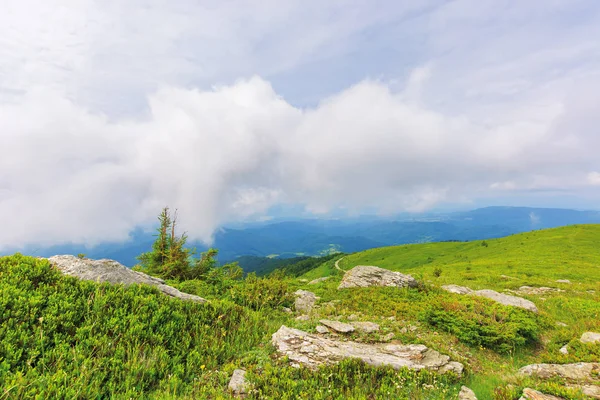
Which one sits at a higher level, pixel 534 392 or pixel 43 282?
pixel 43 282

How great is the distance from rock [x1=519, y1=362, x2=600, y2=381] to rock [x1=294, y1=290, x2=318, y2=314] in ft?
27.9

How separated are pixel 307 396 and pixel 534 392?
16.3 ft

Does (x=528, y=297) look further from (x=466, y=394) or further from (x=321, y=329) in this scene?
(x=321, y=329)

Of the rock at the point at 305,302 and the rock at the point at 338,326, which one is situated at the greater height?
the rock at the point at 338,326


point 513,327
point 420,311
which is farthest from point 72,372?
point 513,327

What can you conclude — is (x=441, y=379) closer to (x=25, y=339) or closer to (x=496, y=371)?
→ (x=496, y=371)

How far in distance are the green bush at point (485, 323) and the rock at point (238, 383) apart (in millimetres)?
8420

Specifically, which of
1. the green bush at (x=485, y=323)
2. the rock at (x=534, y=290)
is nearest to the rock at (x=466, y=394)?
the green bush at (x=485, y=323)

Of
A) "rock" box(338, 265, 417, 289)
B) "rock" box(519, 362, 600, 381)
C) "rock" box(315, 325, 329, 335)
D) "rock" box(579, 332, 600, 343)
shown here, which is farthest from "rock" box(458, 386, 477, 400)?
"rock" box(338, 265, 417, 289)

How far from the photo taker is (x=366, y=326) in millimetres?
10578

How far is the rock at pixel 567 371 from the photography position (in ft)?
22.3

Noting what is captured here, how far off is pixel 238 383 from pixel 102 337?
12.1 feet

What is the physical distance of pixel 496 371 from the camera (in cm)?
807

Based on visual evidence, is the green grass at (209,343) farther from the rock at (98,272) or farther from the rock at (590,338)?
the rock at (98,272)
